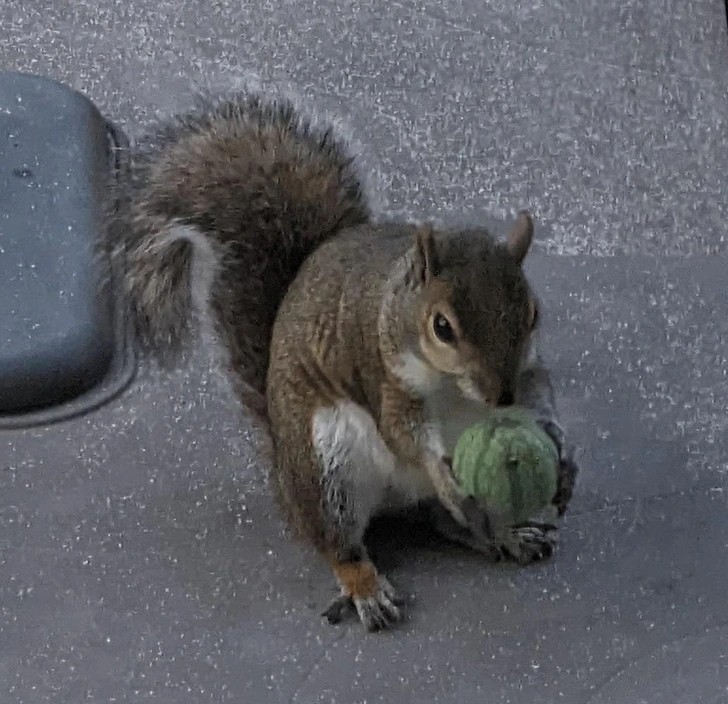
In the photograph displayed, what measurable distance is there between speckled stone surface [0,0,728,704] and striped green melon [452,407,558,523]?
25 centimetres

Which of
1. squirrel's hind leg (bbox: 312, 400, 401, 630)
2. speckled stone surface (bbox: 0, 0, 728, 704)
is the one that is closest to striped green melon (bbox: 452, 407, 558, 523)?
squirrel's hind leg (bbox: 312, 400, 401, 630)

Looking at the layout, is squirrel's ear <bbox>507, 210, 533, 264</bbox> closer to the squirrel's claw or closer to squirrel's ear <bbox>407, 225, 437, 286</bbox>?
squirrel's ear <bbox>407, 225, 437, 286</bbox>

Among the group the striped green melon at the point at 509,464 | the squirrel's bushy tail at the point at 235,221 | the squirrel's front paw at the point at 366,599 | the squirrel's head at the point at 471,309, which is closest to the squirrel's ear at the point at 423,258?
the squirrel's head at the point at 471,309

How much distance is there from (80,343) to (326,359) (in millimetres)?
493

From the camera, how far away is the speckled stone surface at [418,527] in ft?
4.96

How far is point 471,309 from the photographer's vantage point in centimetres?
128

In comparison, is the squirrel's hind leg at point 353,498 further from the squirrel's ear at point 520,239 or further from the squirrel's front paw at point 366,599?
the squirrel's ear at point 520,239

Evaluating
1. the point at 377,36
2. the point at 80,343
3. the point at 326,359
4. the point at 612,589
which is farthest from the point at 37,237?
the point at 612,589

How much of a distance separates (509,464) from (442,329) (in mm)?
169

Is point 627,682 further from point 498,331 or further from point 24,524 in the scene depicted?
point 24,524

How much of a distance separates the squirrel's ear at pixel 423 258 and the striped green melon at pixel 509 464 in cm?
17

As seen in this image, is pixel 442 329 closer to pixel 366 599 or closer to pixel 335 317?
pixel 335 317

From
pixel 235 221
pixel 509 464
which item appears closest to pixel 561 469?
pixel 509 464

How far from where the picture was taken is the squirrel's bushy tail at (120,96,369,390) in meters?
1.61
